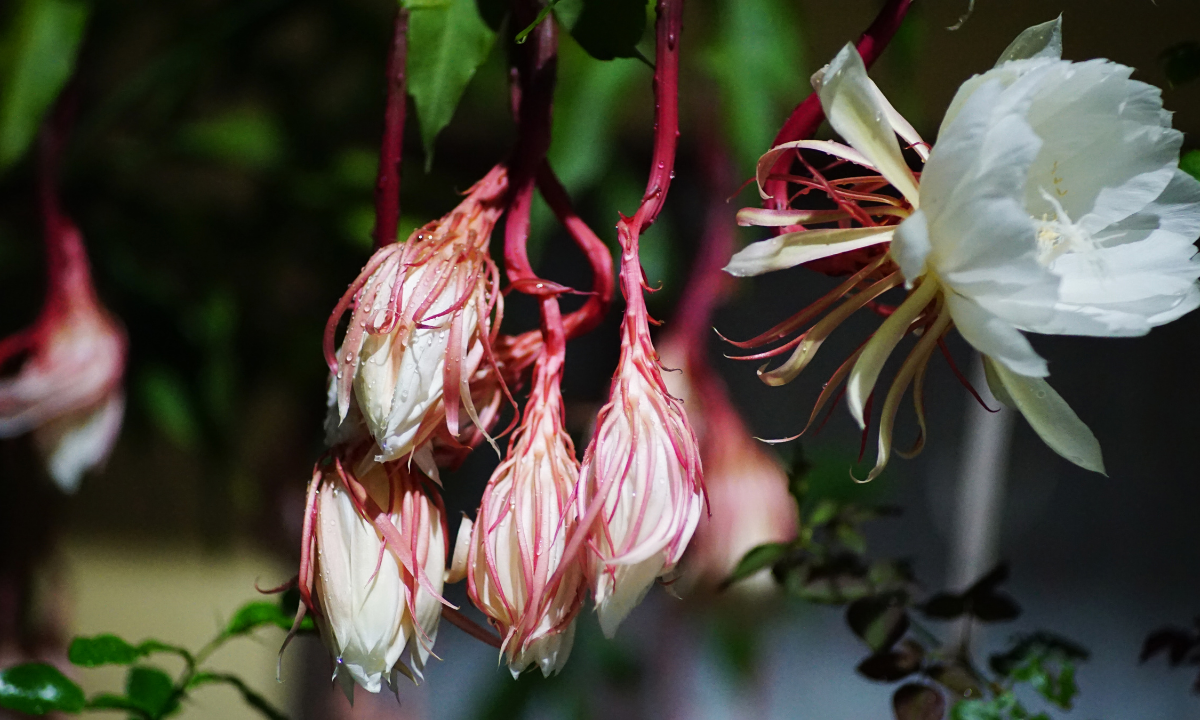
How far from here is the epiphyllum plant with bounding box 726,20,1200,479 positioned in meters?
0.18

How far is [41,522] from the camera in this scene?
25.4 inches

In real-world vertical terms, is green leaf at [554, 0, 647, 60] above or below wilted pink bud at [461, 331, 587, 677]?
above

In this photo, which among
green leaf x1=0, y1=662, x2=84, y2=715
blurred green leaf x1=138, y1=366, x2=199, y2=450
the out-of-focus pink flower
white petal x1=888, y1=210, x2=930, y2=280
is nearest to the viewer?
white petal x1=888, y1=210, x2=930, y2=280

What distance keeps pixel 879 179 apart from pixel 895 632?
21cm

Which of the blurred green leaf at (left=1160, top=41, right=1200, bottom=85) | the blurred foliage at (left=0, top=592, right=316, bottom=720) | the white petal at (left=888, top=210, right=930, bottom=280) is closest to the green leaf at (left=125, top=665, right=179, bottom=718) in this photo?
the blurred foliage at (left=0, top=592, right=316, bottom=720)

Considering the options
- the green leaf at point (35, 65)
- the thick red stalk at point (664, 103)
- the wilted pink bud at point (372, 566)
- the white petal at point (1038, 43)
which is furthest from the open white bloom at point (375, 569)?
the green leaf at point (35, 65)

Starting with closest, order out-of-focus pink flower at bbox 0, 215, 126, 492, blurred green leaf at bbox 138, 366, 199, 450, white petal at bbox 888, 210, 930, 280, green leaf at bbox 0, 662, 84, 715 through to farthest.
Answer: white petal at bbox 888, 210, 930, 280, green leaf at bbox 0, 662, 84, 715, out-of-focus pink flower at bbox 0, 215, 126, 492, blurred green leaf at bbox 138, 366, 199, 450

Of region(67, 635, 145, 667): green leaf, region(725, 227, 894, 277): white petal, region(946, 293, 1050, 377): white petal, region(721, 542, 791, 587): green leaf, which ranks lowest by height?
region(67, 635, 145, 667): green leaf

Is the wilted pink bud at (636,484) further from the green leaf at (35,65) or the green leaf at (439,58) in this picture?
the green leaf at (35,65)

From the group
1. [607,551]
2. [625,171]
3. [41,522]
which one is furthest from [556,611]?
[41,522]

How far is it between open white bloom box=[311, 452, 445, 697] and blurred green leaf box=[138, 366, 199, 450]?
41cm

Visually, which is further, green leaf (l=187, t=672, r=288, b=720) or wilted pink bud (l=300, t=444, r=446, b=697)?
green leaf (l=187, t=672, r=288, b=720)

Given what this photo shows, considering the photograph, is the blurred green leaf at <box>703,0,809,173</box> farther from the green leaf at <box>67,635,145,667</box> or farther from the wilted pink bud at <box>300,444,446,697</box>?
the green leaf at <box>67,635,145,667</box>

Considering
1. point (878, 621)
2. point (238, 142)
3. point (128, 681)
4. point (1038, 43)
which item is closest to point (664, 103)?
point (1038, 43)
